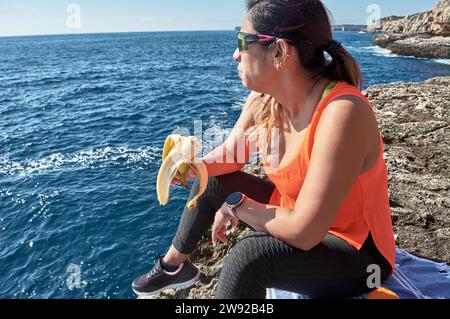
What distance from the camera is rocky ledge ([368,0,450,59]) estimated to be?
56625 millimetres

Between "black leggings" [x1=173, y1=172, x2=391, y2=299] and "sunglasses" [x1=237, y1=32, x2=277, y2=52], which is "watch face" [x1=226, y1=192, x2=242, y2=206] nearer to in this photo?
"black leggings" [x1=173, y1=172, x2=391, y2=299]

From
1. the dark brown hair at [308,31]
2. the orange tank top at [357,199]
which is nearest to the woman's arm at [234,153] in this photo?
the orange tank top at [357,199]

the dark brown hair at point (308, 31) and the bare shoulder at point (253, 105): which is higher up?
the dark brown hair at point (308, 31)

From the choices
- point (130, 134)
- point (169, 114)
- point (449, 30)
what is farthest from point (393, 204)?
point (449, 30)

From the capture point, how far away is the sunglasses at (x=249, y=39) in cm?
246

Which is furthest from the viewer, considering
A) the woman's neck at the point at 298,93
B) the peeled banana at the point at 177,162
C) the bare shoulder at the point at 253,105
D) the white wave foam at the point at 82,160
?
the white wave foam at the point at 82,160

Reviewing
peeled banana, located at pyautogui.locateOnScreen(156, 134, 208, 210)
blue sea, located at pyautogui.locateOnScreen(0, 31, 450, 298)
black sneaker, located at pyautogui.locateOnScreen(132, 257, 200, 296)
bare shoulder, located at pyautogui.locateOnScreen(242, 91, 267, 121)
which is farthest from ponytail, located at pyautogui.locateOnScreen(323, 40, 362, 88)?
black sneaker, located at pyautogui.locateOnScreen(132, 257, 200, 296)

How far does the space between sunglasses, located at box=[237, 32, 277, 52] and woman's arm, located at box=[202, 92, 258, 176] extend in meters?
0.75

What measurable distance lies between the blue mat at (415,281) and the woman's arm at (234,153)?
3.45 ft

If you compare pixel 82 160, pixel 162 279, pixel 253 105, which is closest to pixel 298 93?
pixel 253 105

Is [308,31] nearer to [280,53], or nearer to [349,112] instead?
[280,53]

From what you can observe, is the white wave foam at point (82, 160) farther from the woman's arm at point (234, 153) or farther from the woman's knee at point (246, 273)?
the woman's knee at point (246, 273)

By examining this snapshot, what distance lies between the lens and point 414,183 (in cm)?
495
